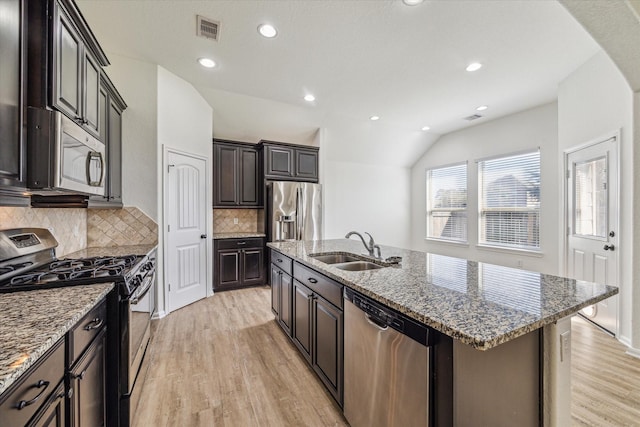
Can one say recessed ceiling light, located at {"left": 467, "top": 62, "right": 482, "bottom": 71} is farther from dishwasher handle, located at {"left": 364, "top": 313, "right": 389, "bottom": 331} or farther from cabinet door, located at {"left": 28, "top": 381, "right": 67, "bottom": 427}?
cabinet door, located at {"left": 28, "top": 381, "right": 67, "bottom": 427}

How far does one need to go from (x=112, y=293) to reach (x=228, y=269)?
2827 millimetres

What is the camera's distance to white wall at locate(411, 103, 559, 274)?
4.20 metres

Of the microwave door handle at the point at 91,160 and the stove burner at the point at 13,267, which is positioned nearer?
the stove burner at the point at 13,267

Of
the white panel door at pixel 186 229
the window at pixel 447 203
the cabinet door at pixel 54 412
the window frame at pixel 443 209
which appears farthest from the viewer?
the window at pixel 447 203

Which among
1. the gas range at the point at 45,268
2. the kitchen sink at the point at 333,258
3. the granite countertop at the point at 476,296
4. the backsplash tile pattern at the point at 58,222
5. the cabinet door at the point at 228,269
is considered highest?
the backsplash tile pattern at the point at 58,222

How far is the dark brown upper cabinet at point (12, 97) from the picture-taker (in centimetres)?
122

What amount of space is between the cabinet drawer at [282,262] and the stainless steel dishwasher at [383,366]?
1.05 metres

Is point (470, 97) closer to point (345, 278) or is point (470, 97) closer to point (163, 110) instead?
point (345, 278)

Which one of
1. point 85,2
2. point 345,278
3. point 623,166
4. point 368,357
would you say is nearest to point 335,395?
point 368,357

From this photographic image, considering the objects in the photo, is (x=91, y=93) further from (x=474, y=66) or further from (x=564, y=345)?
(x=474, y=66)

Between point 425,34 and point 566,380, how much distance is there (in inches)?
111

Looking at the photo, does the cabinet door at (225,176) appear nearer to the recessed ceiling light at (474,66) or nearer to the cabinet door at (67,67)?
the cabinet door at (67,67)

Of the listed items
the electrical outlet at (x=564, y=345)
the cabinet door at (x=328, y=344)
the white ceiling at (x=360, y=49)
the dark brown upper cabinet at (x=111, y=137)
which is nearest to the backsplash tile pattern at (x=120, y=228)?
the dark brown upper cabinet at (x=111, y=137)

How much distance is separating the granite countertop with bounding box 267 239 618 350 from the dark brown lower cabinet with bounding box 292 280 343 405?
30 cm
